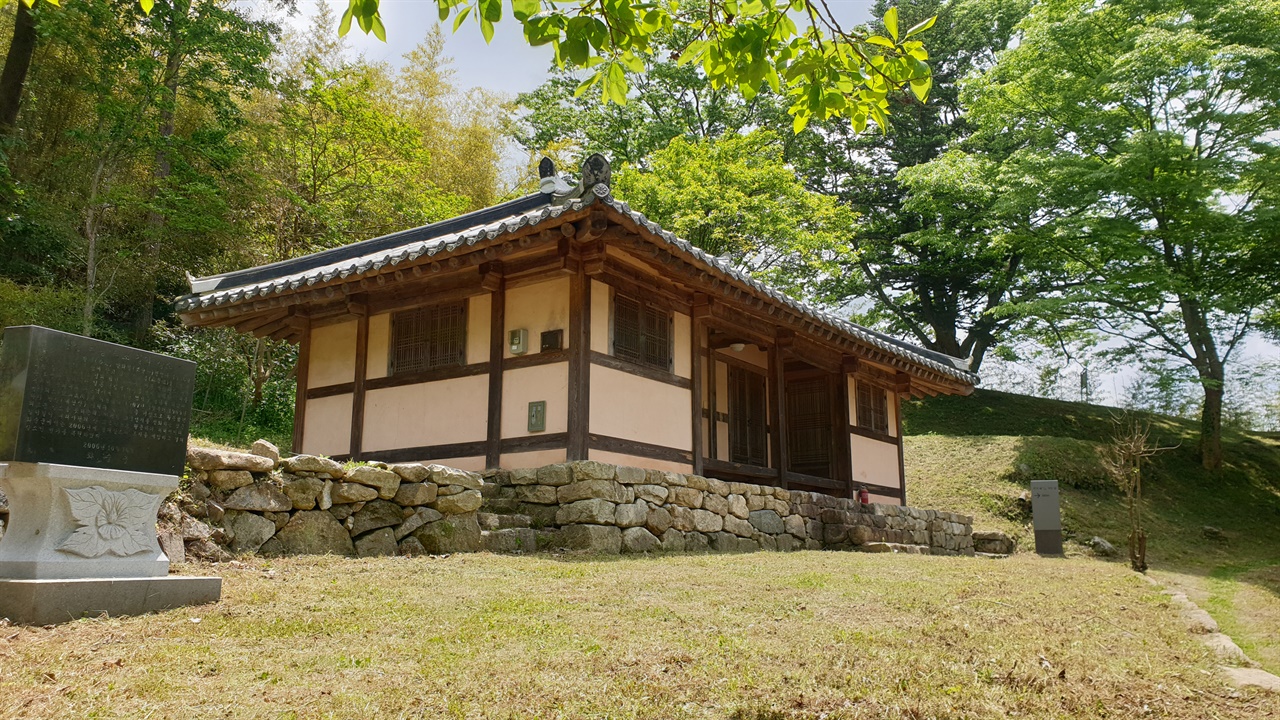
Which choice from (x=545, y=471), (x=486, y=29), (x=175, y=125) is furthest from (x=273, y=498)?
(x=175, y=125)

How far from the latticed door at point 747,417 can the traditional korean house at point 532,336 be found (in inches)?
2.6

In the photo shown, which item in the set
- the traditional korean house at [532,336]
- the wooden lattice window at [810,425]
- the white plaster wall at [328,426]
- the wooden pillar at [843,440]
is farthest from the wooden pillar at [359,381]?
the wooden pillar at [843,440]

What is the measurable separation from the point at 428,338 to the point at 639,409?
2816 millimetres

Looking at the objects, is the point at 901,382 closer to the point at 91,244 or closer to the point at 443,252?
the point at 443,252

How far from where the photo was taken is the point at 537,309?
1022 cm

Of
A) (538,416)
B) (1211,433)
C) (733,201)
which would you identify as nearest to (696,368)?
(538,416)

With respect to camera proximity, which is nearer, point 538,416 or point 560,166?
point 538,416

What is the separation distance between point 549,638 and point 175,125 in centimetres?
1896

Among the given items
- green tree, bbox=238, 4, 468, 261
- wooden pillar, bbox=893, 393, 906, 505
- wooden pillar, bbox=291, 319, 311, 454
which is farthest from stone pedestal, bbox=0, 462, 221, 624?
green tree, bbox=238, 4, 468, 261

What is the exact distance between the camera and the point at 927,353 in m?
16.7

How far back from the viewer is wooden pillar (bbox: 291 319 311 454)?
12.0 m

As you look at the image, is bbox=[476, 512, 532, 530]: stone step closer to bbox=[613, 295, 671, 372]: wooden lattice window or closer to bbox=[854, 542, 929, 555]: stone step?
bbox=[613, 295, 671, 372]: wooden lattice window

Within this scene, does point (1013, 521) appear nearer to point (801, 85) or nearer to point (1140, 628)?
point (1140, 628)

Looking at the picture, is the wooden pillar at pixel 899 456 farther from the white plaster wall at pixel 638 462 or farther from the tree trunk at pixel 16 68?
the tree trunk at pixel 16 68
